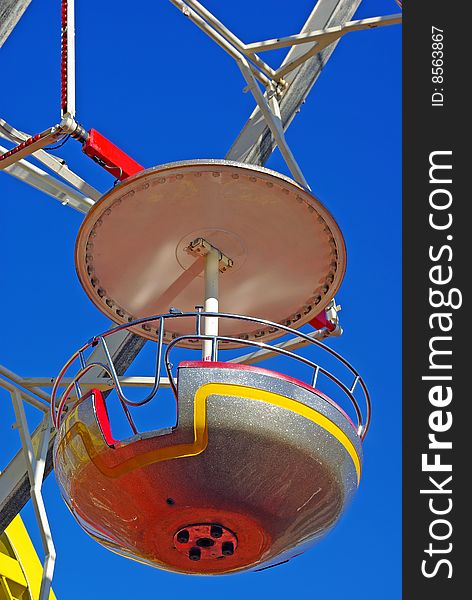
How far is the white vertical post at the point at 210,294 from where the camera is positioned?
36.7 ft

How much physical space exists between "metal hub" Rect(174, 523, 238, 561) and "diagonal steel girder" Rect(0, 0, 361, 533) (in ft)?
17.8

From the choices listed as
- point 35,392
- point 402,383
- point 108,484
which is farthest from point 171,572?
point 35,392

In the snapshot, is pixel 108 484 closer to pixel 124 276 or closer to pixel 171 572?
pixel 171 572

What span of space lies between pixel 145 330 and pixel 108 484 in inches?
107

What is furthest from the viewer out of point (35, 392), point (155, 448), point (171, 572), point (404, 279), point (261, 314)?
point (35, 392)

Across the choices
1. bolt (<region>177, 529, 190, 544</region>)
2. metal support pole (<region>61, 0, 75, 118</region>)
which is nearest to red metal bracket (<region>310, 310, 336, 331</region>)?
metal support pole (<region>61, 0, 75, 118</region>)

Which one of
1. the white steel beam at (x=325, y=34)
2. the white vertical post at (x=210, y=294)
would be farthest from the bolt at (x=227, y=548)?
the white steel beam at (x=325, y=34)

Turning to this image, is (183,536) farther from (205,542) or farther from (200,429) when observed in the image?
(200,429)

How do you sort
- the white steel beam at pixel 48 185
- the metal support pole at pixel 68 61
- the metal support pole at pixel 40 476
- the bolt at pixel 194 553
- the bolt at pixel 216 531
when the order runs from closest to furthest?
the bolt at pixel 216 531
the bolt at pixel 194 553
the metal support pole at pixel 68 61
the metal support pole at pixel 40 476
the white steel beam at pixel 48 185

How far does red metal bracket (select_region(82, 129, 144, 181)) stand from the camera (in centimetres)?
1277

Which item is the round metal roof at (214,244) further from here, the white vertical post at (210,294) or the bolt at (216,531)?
the bolt at (216,531)

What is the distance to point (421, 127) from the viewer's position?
42.4ft

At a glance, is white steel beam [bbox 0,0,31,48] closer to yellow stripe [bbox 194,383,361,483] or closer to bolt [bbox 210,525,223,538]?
yellow stripe [bbox 194,383,361,483]

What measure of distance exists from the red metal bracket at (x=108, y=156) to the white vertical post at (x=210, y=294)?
1.38m
